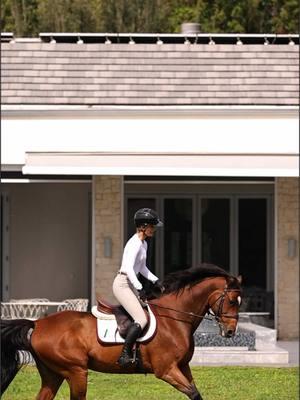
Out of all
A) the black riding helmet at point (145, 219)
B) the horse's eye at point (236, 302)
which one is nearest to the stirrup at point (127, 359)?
the horse's eye at point (236, 302)

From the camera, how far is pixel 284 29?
106ft

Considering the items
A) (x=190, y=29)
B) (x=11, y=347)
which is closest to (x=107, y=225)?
(x=190, y=29)

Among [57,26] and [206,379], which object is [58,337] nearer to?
[206,379]

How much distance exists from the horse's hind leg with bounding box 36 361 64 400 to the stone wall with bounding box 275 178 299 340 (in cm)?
969

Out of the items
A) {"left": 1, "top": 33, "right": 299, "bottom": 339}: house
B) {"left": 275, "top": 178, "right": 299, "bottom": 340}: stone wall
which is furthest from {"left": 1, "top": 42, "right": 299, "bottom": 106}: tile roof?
{"left": 275, "top": 178, "right": 299, "bottom": 340}: stone wall

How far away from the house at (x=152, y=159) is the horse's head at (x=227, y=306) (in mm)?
7962

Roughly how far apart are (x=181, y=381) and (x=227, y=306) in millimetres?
919

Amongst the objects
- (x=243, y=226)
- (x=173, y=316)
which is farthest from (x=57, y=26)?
(x=173, y=316)

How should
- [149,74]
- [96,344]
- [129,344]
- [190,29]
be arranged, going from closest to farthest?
[129,344], [96,344], [149,74], [190,29]

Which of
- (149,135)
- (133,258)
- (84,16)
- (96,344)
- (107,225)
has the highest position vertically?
(84,16)

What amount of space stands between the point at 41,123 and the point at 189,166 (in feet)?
9.18

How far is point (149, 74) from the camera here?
20.9 meters

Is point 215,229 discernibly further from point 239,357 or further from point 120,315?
point 120,315

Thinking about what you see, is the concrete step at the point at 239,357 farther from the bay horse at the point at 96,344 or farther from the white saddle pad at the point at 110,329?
the white saddle pad at the point at 110,329
